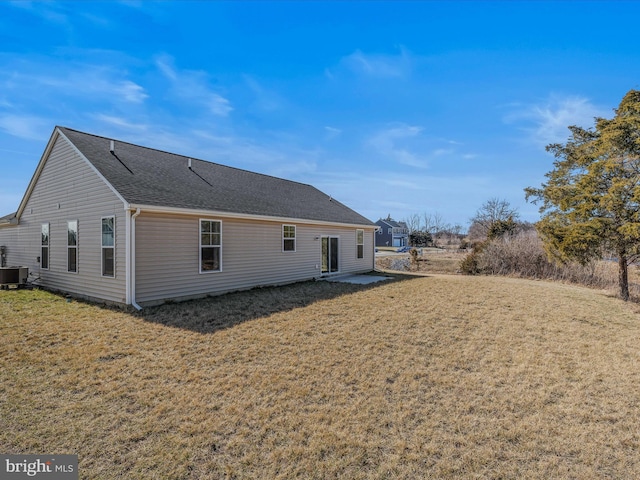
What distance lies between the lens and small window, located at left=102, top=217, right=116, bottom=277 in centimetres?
802

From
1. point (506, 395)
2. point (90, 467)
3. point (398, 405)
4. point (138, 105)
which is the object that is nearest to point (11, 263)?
point (138, 105)

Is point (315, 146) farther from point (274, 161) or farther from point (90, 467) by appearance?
point (90, 467)

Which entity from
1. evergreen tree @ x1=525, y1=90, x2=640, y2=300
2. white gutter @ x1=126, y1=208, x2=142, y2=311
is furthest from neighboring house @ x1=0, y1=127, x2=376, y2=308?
evergreen tree @ x1=525, y1=90, x2=640, y2=300

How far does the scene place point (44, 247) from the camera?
1080 cm

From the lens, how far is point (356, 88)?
12.3 m

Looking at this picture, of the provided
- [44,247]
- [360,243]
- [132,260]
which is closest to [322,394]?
[132,260]

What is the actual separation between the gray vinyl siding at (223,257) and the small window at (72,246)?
325cm

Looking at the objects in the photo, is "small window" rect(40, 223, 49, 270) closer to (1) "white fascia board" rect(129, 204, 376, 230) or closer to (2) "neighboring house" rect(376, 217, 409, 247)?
(1) "white fascia board" rect(129, 204, 376, 230)

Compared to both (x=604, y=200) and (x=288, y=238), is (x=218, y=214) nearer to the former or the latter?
(x=288, y=238)

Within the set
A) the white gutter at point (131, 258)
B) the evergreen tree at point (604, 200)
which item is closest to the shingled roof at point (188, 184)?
the white gutter at point (131, 258)

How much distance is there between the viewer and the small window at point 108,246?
8.02 meters

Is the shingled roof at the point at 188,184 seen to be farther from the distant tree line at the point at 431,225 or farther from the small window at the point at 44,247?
the distant tree line at the point at 431,225

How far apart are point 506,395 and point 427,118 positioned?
1179 centimetres

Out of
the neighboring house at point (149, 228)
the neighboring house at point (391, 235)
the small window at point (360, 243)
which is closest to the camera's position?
the neighboring house at point (149, 228)
